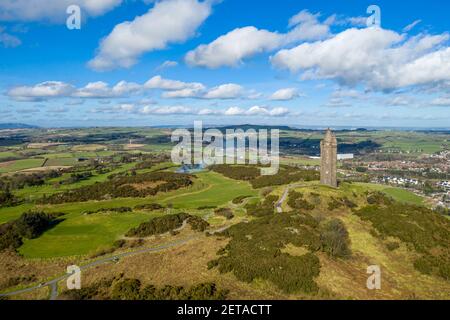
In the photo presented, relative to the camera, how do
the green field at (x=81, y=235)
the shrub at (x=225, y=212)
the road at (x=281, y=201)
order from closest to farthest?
the green field at (x=81, y=235) → the road at (x=281, y=201) → the shrub at (x=225, y=212)

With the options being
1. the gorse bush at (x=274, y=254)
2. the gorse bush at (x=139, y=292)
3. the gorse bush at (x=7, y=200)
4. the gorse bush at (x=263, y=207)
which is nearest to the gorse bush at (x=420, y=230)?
the gorse bush at (x=274, y=254)

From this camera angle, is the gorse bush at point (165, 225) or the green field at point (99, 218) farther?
the gorse bush at point (165, 225)

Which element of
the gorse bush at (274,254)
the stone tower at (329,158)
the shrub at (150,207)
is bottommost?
the shrub at (150,207)

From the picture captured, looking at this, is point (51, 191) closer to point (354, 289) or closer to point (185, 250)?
point (185, 250)

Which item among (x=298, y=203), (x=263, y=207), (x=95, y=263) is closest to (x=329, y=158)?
(x=298, y=203)

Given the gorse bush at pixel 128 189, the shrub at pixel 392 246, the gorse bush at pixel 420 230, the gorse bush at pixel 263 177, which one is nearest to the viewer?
the gorse bush at pixel 420 230

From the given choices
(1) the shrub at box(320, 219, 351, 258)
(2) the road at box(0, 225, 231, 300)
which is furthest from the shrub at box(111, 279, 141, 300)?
(1) the shrub at box(320, 219, 351, 258)

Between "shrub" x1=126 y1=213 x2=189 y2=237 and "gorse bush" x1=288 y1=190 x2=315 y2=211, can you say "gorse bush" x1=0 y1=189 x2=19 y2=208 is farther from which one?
"gorse bush" x1=288 y1=190 x2=315 y2=211

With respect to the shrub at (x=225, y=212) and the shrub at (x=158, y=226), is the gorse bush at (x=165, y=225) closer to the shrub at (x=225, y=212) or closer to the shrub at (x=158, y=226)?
the shrub at (x=158, y=226)
